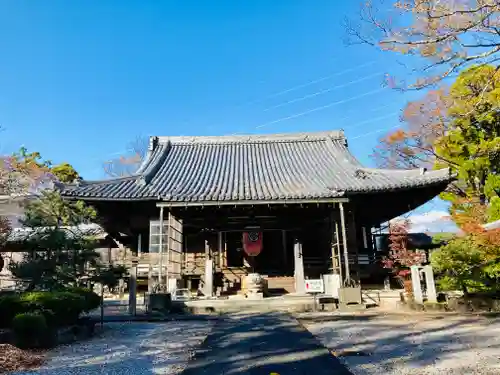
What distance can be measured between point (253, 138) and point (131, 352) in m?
16.3

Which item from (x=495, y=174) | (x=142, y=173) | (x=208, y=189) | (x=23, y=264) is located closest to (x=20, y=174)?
(x=142, y=173)

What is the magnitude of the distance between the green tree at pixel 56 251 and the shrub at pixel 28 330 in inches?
75.5

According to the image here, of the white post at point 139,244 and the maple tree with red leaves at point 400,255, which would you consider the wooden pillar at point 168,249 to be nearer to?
the white post at point 139,244

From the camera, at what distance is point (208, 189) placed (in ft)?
48.5

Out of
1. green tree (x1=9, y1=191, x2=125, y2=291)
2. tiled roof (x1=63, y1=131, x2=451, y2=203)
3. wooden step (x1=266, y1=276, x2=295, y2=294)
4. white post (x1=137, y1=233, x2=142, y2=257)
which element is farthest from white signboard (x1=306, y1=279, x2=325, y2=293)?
white post (x1=137, y1=233, x2=142, y2=257)

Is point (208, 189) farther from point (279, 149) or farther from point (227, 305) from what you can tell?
point (279, 149)

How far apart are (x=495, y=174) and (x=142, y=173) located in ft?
49.0

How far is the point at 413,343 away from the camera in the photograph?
6.07m

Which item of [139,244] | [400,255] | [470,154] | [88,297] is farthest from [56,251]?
[470,154]

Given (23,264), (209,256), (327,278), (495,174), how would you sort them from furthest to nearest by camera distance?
(209,256) → (495,174) → (327,278) → (23,264)

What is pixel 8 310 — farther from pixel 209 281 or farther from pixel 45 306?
pixel 209 281

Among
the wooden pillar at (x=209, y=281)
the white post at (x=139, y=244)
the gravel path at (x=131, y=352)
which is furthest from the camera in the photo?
the white post at (x=139, y=244)

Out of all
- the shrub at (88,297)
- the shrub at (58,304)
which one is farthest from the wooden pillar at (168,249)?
the shrub at (58,304)

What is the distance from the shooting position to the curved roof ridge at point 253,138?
821 inches
